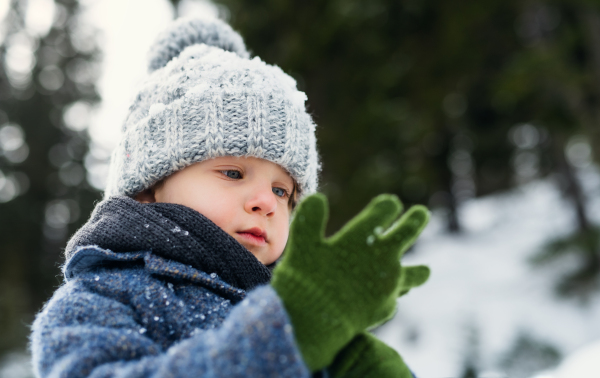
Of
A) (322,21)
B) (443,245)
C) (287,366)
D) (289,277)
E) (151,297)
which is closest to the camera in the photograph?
(287,366)

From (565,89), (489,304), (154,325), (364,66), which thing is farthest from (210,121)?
(489,304)

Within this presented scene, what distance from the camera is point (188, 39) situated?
1693 mm

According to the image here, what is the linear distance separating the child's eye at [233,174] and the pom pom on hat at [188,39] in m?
0.66

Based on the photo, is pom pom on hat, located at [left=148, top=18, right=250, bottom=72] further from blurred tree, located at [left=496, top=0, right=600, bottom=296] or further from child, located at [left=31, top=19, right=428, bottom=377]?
Answer: blurred tree, located at [left=496, top=0, right=600, bottom=296]

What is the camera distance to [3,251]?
9.11 meters

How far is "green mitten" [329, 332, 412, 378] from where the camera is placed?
95 centimetres

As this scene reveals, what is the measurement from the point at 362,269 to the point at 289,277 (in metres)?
0.15

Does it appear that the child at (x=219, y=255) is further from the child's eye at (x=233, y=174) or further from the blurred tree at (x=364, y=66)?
the blurred tree at (x=364, y=66)

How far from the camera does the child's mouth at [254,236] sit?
1.23 metres

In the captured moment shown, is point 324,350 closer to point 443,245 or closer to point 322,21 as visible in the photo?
point 322,21

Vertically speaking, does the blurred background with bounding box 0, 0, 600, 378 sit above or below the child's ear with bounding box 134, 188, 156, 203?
above

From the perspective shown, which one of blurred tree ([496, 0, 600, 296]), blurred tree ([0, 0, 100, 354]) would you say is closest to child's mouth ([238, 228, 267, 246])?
blurred tree ([496, 0, 600, 296])

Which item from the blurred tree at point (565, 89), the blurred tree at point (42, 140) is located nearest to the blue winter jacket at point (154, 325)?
the blurred tree at point (565, 89)

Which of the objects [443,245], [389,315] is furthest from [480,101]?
[389,315]
